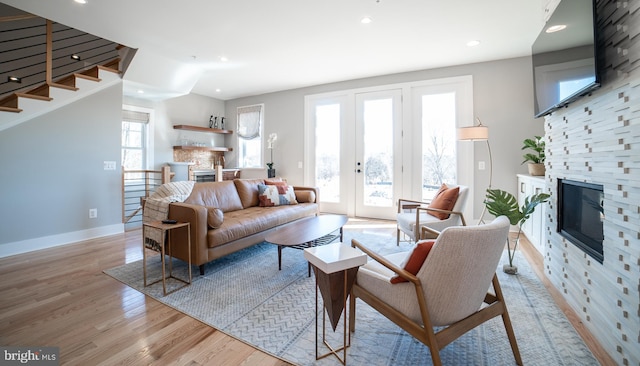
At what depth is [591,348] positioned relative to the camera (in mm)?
1632

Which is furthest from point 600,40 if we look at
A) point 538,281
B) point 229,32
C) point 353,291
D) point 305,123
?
point 305,123

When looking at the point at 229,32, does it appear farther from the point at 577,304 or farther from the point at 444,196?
the point at 577,304

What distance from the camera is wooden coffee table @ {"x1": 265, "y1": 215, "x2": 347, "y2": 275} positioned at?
2592 mm

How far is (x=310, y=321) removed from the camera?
1923mm

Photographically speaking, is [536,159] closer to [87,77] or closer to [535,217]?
[535,217]

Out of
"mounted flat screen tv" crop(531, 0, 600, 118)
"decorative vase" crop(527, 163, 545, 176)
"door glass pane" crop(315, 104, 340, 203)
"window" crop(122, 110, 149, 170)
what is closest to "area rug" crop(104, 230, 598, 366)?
"decorative vase" crop(527, 163, 545, 176)

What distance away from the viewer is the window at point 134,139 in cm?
532

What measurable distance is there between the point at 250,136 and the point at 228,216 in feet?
12.0

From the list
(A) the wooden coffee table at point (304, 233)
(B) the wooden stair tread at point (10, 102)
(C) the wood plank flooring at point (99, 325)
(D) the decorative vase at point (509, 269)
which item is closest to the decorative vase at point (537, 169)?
(D) the decorative vase at point (509, 269)

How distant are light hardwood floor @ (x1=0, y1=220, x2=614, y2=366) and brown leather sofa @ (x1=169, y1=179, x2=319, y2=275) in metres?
0.58

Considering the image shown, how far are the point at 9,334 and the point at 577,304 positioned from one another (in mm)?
3830

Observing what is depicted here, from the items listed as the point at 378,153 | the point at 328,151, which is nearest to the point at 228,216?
the point at 328,151

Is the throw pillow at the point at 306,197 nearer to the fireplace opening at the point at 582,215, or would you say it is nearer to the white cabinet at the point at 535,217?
the white cabinet at the point at 535,217

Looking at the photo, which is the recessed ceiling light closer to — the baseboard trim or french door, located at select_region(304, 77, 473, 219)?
french door, located at select_region(304, 77, 473, 219)
